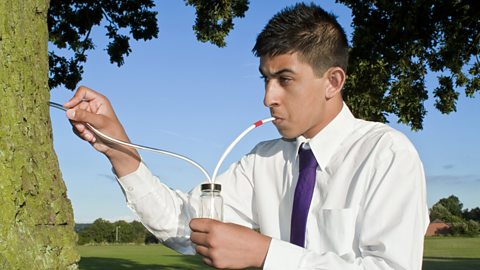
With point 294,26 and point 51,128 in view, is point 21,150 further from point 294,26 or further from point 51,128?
point 294,26

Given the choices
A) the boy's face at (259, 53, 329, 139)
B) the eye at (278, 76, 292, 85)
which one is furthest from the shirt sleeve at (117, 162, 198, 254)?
the eye at (278, 76, 292, 85)

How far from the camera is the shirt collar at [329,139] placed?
3.25 meters

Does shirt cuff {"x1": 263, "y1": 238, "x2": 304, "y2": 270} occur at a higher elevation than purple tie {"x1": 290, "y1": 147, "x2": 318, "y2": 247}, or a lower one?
lower

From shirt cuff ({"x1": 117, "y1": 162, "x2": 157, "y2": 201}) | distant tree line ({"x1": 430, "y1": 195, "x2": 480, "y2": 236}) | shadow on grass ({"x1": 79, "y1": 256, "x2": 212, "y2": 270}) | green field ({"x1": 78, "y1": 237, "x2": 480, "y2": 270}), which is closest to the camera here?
shirt cuff ({"x1": 117, "y1": 162, "x2": 157, "y2": 201})

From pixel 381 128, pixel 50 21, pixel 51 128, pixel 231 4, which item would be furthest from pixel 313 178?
pixel 50 21

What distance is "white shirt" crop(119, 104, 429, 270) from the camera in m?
2.76

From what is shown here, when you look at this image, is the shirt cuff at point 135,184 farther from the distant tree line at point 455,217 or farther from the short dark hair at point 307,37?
the distant tree line at point 455,217

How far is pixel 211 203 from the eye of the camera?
2.79m

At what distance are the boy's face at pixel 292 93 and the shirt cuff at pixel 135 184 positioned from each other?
0.78 meters

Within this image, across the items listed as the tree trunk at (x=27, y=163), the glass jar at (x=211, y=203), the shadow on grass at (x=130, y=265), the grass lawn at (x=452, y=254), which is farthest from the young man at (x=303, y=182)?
the shadow on grass at (x=130, y=265)

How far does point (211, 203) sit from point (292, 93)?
653mm

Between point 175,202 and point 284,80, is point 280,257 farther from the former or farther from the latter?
point 175,202

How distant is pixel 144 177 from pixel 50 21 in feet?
35.3

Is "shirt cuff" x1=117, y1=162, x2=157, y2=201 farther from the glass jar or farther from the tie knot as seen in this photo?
the tie knot
